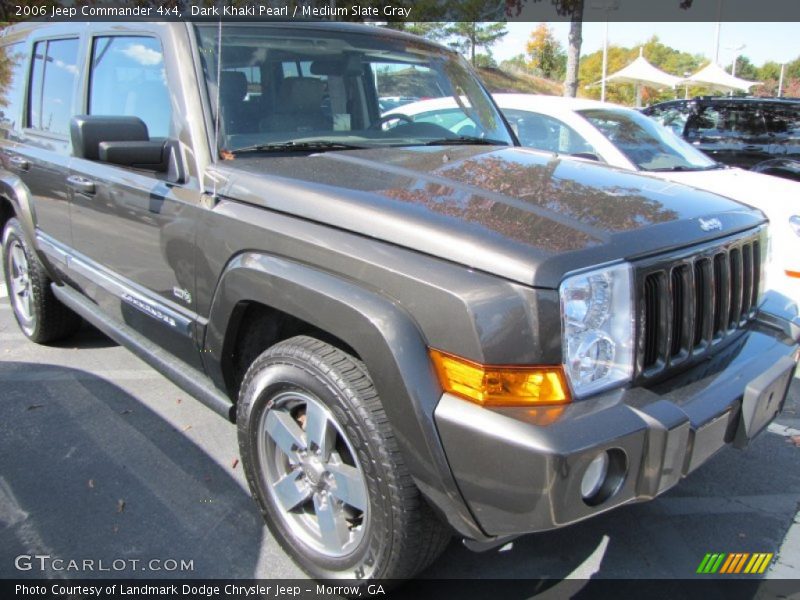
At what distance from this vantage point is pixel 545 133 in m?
6.05

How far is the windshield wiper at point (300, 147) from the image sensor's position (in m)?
2.70

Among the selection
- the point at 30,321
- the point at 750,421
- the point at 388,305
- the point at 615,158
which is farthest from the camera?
the point at 615,158

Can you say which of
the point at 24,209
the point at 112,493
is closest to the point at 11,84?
the point at 24,209

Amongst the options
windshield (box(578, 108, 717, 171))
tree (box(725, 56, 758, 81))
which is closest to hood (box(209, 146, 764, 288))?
windshield (box(578, 108, 717, 171))

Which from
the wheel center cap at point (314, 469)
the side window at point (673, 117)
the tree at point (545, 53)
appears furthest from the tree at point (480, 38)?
the wheel center cap at point (314, 469)

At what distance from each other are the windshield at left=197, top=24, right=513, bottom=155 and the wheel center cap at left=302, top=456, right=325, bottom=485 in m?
1.26

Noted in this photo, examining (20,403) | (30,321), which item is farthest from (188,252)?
(30,321)

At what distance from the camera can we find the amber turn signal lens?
70.1 inches

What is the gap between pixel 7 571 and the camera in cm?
247

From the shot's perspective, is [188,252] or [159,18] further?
[159,18]

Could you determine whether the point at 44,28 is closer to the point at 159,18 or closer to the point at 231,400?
the point at 159,18

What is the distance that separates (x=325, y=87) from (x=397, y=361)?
5.68 feet

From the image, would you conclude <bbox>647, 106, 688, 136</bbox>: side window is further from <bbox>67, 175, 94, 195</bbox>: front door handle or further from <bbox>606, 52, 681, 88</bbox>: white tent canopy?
<bbox>606, 52, 681, 88</bbox>: white tent canopy

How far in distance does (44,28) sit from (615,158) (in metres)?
4.22
